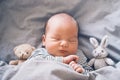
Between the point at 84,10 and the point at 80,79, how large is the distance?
0.44m

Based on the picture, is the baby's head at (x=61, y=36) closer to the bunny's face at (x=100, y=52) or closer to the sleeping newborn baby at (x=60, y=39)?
the sleeping newborn baby at (x=60, y=39)

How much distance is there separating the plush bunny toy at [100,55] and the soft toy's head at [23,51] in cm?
28

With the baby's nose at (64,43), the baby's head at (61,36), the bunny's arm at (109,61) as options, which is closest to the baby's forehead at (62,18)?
the baby's head at (61,36)

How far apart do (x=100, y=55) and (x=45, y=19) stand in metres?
0.33

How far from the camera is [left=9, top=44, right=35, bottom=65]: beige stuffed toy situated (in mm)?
1285

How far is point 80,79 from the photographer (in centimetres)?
108

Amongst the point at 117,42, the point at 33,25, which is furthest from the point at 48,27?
the point at 117,42

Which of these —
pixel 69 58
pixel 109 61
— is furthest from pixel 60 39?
pixel 109 61

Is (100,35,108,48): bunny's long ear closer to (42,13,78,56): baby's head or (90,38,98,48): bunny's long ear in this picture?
(90,38,98,48): bunny's long ear

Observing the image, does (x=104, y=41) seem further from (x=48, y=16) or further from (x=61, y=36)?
(x=48, y=16)

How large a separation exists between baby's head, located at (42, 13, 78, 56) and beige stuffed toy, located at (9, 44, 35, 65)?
8cm

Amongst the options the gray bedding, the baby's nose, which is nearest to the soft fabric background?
the gray bedding

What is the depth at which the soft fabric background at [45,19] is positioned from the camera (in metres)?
1.36

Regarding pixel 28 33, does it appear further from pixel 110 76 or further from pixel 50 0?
pixel 110 76
